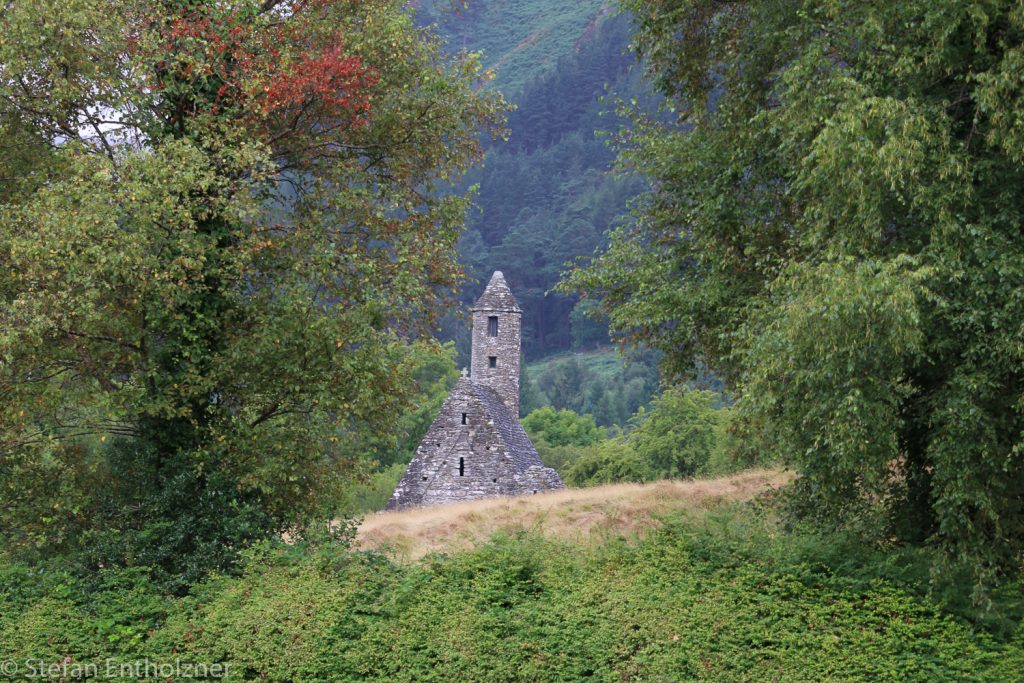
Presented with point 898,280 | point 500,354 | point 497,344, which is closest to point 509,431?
point 500,354

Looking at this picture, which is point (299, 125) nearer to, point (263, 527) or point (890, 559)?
point (263, 527)

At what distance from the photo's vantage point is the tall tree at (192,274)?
13906mm

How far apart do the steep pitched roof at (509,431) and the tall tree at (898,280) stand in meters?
22.7

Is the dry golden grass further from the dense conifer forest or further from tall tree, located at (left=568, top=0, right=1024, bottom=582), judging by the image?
tall tree, located at (left=568, top=0, right=1024, bottom=582)

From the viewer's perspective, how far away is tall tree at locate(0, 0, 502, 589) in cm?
1391

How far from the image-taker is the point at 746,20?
17.0 meters

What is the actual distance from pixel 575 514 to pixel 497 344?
85.0 ft

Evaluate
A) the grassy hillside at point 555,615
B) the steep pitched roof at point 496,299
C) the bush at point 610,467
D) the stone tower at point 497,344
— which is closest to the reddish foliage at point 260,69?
the grassy hillside at point 555,615

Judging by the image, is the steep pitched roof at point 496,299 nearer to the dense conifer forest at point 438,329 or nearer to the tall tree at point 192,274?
the dense conifer forest at point 438,329

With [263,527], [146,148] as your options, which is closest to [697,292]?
[263,527]

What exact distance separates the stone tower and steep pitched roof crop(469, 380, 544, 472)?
4.46 metres

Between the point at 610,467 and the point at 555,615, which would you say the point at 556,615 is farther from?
the point at 610,467

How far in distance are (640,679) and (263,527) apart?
6.05 metres

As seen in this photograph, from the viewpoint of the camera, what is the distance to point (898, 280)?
37.9ft
